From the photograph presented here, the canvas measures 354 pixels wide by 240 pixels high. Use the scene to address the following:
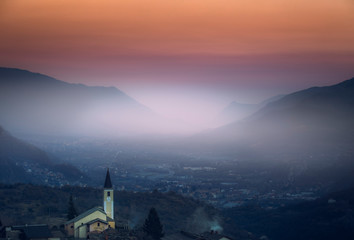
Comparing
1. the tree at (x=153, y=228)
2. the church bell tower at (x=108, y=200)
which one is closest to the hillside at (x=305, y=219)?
the church bell tower at (x=108, y=200)

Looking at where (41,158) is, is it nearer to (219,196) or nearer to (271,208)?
(219,196)

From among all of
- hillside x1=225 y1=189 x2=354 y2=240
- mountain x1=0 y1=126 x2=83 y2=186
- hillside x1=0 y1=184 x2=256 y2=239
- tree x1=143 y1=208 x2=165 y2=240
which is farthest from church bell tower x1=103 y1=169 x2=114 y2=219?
mountain x1=0 y1=126 x2=83 y2=186

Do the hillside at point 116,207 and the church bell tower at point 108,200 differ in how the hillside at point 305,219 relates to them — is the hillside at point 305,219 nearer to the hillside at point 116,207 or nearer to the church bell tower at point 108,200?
the hillside at point 116,207

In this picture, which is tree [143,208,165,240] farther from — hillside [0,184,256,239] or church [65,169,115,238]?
hillside [0,184,256,239]

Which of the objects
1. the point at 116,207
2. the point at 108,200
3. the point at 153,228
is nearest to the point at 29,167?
the point at 116,207

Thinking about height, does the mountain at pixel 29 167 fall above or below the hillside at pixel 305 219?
above

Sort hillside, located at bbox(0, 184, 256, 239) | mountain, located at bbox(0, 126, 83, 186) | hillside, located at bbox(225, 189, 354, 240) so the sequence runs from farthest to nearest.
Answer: mountain, located at bbox(0, 126, 83, 186) < hillside, located at bbox(225, 189, 354, 240) < hillside, located at bbox(0, 184, 256, 239)

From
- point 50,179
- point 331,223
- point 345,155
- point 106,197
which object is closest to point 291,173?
point 345,155

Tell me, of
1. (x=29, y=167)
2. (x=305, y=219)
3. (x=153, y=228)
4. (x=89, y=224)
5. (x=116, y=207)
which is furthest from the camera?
(x=29, y=167)

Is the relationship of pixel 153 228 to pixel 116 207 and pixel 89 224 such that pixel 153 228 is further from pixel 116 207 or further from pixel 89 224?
pixel 116 207
